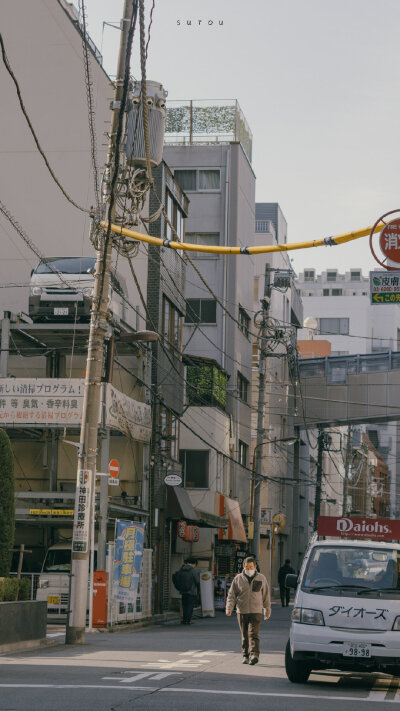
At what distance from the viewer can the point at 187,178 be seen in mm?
53062

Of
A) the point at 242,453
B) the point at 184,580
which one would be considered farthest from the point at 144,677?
the point at 242,453

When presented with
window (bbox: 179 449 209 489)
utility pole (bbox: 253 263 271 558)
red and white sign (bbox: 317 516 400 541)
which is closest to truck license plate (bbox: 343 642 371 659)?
red and white sign (bbox: 317 516 400 541)

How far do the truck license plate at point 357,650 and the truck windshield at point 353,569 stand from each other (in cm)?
79

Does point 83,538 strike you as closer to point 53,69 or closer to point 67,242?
point 67,242

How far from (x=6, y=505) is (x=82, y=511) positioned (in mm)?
1830

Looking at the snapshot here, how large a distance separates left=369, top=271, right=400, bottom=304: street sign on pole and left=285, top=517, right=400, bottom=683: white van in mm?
3421

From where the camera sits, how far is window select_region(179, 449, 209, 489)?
1684 inches

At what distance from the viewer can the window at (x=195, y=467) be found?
42.8 m

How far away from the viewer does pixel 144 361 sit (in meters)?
31.7

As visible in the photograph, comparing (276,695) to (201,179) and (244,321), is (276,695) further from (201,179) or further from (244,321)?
(201,179)

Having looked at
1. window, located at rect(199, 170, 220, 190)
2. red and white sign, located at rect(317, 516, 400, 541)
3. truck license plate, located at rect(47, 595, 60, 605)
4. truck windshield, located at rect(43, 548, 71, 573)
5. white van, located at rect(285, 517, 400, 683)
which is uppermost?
window, located at rect(199, 170, 220, 190)

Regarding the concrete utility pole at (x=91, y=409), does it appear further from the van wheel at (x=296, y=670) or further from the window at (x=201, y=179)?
the window at (x=201, y=179)

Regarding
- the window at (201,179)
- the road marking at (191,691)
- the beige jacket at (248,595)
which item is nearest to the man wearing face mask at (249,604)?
the beige jacket at (248,595)

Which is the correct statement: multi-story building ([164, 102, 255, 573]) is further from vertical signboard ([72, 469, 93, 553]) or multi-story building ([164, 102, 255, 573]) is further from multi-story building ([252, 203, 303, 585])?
vertical signboard ([72, 469, 93, 553])
